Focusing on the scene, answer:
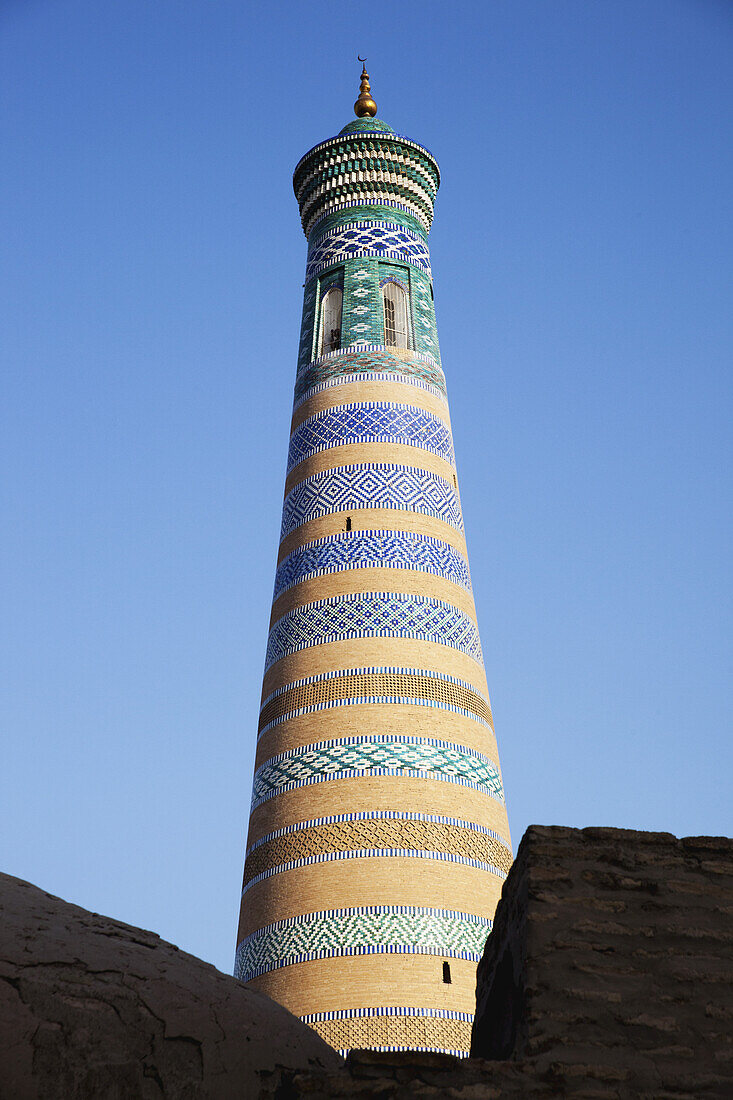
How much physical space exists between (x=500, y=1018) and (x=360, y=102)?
12.1m

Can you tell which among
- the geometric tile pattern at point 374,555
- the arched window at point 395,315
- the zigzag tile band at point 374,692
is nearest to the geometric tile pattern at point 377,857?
the zigzag tile band at point 374,692

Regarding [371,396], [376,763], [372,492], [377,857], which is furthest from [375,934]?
[371,396]

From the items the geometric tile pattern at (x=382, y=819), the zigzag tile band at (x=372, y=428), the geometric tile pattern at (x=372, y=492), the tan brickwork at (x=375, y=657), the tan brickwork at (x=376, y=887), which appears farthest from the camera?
the zigzag tile band at (x=372, y=428)

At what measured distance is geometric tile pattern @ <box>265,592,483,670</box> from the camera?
31.8 ft

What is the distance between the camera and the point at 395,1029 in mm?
7809

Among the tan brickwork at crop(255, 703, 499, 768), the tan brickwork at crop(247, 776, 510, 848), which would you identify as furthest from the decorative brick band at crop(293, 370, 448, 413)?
the tan brickwork at crop(247, 776, 510, 848)

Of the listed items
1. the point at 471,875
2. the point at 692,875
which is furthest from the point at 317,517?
the point at 692,875

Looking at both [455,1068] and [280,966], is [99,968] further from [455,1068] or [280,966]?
[280,966]

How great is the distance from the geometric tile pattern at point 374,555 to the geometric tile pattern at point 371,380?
1656 mm

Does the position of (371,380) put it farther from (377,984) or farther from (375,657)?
(377,984)

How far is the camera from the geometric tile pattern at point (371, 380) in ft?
36.7

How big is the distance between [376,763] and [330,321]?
4.90 meters

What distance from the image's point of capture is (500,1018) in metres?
3.58

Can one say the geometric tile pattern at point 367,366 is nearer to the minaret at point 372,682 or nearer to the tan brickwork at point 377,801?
the minaret at point 372,682
